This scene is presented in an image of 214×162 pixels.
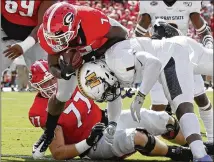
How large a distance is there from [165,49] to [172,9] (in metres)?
2.41

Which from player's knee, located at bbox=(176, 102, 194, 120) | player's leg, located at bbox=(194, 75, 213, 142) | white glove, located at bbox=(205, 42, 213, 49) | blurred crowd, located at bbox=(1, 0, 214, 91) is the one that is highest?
player's knee, located at bbox=(176, 102, 194, 120)

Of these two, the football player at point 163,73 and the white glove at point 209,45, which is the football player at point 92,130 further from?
the white glove at point 209,45

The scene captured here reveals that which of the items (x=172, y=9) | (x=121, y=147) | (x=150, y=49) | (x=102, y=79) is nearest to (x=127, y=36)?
(x=150, y=49)

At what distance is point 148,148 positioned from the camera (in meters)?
3.91

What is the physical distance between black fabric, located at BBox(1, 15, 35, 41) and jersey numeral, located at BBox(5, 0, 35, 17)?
111 millimetres

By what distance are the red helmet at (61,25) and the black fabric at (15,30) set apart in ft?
5.39

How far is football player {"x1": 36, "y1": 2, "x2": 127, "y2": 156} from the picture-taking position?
150 inches

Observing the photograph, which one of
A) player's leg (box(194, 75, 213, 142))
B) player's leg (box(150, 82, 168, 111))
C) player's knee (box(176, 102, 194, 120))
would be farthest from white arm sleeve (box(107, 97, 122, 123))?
player's leg (box(150, 82, 168, 111))

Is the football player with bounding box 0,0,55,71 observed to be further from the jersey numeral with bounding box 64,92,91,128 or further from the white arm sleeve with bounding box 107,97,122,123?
the white arm sleeve with bounding box 107,97,122,123

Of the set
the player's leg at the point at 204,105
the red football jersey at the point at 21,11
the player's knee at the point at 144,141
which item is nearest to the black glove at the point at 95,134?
the player's knee at the point at 144,141

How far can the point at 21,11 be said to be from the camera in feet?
17.8

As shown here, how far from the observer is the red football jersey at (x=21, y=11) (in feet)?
17.6

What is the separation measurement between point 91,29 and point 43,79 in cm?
64

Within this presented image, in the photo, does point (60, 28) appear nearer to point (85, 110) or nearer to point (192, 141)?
point (85, 110)
